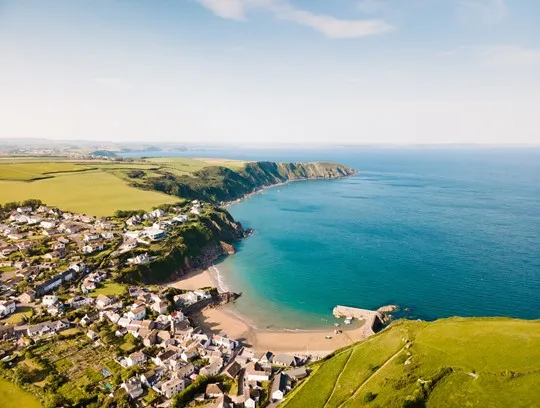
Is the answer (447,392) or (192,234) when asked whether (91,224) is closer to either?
(192,234)

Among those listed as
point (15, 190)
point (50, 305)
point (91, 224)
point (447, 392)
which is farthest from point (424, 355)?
point (15, 190)

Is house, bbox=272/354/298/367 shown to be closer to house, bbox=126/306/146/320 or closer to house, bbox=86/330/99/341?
house, bbox=126/306/146/320

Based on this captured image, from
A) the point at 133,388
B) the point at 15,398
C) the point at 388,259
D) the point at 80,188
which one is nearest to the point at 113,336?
the point at 133,388

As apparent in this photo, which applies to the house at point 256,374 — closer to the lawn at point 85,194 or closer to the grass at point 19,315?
the grass at point 19,315

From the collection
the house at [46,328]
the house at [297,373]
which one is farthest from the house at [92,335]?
the house at [297,373]

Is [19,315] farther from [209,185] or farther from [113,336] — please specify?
[209,185]
